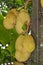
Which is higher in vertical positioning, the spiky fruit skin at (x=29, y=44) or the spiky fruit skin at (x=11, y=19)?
the spiky fruit skin at (x=11, y=19)

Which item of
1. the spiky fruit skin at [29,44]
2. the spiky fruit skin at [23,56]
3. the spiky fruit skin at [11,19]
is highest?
the spiky fruit skin at [11,19]

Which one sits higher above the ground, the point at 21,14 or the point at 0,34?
the point at 21,14

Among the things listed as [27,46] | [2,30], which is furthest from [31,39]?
[2,30]

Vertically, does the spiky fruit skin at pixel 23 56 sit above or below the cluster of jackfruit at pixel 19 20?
below

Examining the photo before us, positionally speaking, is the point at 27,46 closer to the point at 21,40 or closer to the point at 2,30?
the point at 21,40

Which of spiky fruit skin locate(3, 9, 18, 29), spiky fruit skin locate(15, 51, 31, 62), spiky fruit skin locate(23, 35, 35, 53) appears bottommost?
spiky fruit skin locate(15, 51, 31, 62)

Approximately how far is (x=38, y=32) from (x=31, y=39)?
1.1 inches

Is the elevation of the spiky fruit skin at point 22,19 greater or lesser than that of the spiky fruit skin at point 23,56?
greater

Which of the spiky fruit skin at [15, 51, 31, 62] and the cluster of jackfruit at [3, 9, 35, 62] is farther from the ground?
the cluster of jackfruit at [3, 9, 35, 62]

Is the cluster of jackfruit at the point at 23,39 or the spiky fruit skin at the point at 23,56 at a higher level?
the cluster of jackfruit at the point at 23,39

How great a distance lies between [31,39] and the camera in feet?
1.86

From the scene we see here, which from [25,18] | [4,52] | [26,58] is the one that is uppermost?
[25,18]

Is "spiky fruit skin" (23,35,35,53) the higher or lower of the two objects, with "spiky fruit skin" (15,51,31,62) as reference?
higher

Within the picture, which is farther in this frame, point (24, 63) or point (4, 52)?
point (4, 52)
